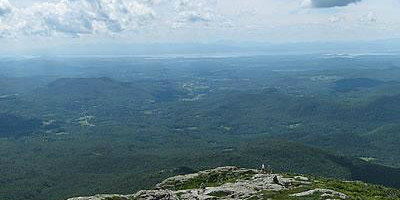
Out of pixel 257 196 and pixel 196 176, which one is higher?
pixel 257 196

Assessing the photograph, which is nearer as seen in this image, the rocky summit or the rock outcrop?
the rocky summit

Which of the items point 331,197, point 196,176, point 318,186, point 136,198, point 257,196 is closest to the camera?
point 331,197

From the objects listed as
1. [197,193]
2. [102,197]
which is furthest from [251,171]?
[102,197]

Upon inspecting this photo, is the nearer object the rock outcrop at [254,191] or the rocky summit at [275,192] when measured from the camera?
the rocky summit at [275,192]

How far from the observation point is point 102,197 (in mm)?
98812

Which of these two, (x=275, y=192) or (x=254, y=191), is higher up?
(x=275, y=192)

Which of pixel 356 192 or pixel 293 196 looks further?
pixel 356 192

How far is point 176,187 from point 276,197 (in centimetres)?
4449

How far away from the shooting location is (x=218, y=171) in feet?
431

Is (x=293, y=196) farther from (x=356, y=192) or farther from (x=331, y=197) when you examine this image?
(x=356, y=192)

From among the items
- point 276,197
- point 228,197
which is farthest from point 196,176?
point 276,197

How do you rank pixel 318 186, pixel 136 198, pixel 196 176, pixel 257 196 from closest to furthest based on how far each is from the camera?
pixel 257 196, pixel 318 186, pixel 136 198, pixel 196 176

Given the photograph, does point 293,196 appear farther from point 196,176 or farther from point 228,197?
point 196,176

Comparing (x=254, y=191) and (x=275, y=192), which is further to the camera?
(x=254, y=191)
